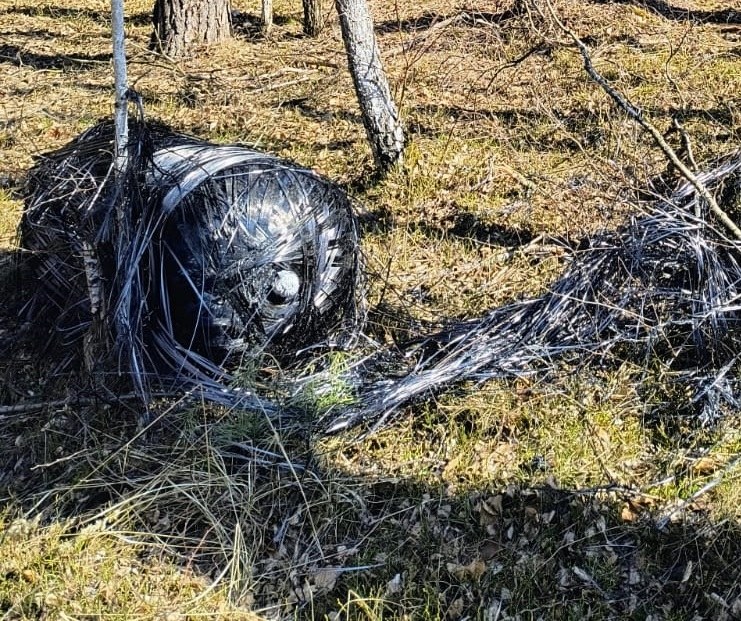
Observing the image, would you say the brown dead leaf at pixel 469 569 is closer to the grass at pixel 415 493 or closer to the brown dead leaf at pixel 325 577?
the grass at pixel 415 493

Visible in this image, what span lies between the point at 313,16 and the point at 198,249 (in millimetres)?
6458

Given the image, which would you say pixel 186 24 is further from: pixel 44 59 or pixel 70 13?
pixel 70 13

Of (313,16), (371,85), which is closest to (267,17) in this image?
(313,16)

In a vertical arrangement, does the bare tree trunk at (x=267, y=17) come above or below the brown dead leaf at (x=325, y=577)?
above

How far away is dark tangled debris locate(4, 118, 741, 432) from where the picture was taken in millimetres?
4055

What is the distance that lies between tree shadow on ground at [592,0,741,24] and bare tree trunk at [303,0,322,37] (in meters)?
3.37

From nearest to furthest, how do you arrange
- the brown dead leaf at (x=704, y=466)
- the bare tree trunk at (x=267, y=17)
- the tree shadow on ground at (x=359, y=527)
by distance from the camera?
the tree shadow on ground at (x=359, y=527), the brown dead leaf at (x=704, y=466), the bare tree trunk at (x=267, y=17)

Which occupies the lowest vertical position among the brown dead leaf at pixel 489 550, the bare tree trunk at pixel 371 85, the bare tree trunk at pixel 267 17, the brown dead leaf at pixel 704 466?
the brown dead leaf at pixel 489 550

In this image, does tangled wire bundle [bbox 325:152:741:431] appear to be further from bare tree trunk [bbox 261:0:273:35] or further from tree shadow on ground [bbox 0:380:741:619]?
bare tree trunk [bbox 261:0:273:35]

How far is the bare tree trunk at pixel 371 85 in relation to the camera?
604cm

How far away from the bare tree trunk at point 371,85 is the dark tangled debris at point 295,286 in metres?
1.92

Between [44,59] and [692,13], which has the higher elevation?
[692,13]

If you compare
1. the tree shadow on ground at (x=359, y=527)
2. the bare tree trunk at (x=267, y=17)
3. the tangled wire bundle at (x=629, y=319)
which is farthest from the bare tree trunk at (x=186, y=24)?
the tree shadow on ground at (x=359, y=527)

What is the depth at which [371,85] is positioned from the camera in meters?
6.16
